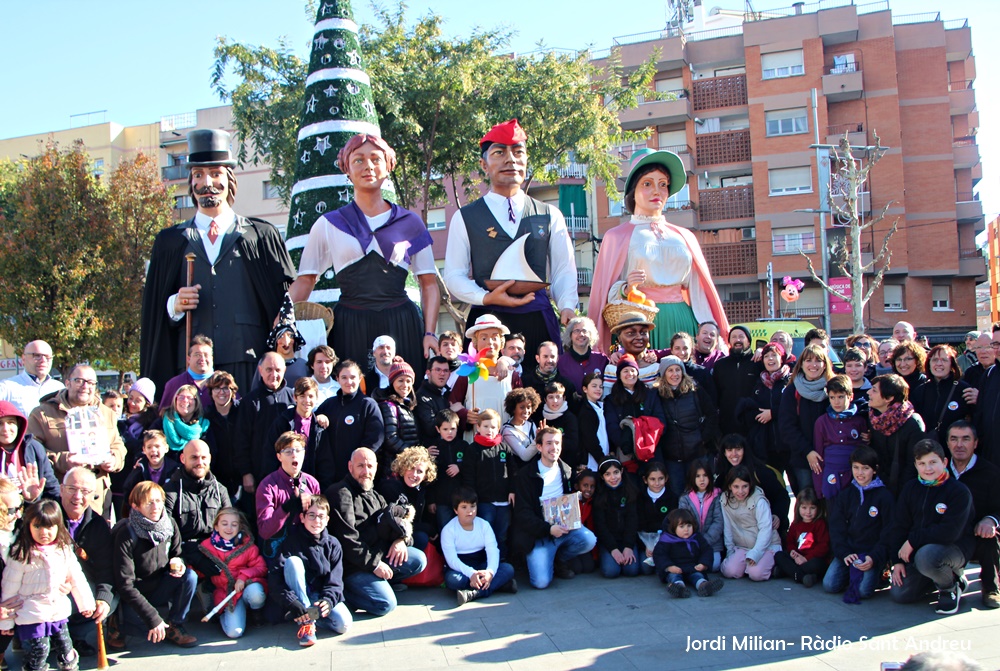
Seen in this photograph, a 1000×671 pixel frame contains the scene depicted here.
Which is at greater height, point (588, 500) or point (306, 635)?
point (588, 500)

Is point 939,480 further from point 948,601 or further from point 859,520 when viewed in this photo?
point 948,601

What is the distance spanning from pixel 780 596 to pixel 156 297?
4256mm

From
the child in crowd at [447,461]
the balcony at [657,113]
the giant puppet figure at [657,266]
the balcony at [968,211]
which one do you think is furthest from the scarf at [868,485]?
the balcony at [968,211]

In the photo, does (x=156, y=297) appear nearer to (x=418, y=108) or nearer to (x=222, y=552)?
(x=222, y=552)

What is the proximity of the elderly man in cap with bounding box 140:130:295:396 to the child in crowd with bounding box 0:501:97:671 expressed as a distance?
5.72ft

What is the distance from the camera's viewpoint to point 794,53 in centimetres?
2827

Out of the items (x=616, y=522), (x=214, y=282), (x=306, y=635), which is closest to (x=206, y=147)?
(x=214, y=282)

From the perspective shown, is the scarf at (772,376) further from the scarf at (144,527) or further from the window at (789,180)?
the window at (789,180)

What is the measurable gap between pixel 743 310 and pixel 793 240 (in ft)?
8.72

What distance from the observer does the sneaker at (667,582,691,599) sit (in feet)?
16.1

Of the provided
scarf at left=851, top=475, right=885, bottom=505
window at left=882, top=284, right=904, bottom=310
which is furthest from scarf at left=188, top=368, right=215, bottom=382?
window at left=882, top=284, right=904, bottom=310

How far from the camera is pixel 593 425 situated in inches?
227

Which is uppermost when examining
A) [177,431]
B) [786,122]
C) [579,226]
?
[786,122]

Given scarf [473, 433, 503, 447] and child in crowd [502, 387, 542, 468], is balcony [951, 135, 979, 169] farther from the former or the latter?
scarf [473, 433, 503, 447]
